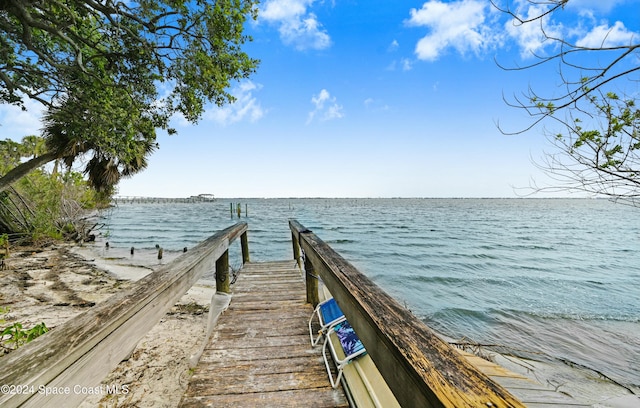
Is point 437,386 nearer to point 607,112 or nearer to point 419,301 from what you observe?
point 607,112

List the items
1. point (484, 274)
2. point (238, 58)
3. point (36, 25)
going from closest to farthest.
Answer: point (36, 25)
point (238, 58)
point (484, 274)

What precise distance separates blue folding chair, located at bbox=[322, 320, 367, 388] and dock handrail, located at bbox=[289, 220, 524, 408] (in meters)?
0.86

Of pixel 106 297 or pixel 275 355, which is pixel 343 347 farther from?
pixel 106 297

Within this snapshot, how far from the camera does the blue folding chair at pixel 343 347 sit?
7.07 ft

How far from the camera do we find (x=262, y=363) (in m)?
2.37

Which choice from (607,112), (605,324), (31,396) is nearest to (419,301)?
(605,324)

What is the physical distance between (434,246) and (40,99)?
723 inches

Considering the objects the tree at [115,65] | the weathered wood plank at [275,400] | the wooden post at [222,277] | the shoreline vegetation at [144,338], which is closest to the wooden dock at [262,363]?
the weathered wood plank at [275,400]

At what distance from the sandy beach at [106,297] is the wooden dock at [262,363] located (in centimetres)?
125

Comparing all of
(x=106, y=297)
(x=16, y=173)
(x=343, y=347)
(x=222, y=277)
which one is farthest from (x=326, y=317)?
(x=106, y=297)

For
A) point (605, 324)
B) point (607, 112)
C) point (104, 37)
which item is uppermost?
point (104, 37)

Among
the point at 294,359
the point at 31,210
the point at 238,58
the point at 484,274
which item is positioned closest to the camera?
the point at 294,359

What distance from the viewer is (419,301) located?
8.18m

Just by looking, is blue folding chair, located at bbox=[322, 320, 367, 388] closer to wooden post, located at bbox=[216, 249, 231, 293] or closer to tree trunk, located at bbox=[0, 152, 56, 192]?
wooden post, located at bbox=[216, 249, 231, 293]
